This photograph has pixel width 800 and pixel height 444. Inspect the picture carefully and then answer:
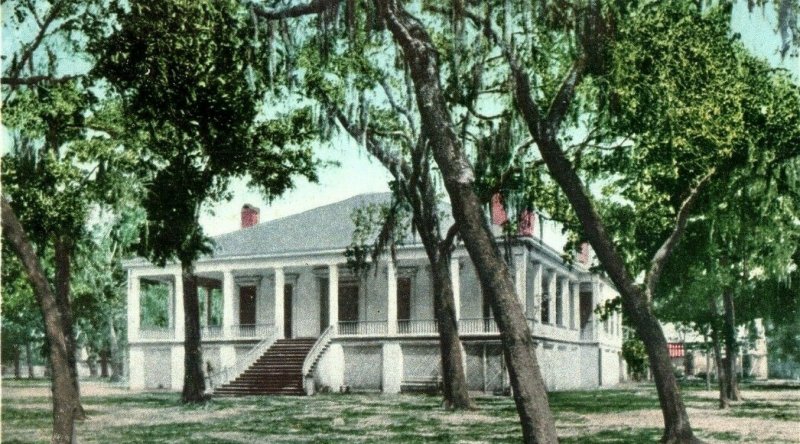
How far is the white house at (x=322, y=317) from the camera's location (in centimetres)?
2661

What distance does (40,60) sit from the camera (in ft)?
34.6

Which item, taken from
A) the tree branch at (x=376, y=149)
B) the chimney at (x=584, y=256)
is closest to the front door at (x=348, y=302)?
the chimney at (x=584, y=256)

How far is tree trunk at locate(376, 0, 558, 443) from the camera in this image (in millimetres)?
8234

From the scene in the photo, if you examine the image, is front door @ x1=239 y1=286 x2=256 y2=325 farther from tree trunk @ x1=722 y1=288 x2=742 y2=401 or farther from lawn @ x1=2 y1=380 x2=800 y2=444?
tree trunk @ x1=722 y1=288 x2=742 y2=401

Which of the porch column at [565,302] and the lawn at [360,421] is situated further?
the porch column at [565,302]

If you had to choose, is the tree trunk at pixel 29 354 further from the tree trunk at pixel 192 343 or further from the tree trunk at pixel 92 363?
the tree trunk at pixel 92 363

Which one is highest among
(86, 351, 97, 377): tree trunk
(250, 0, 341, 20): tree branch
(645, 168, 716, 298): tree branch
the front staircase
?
(250, 0, 341, 20): tree branch

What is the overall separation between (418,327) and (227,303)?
6480 mm

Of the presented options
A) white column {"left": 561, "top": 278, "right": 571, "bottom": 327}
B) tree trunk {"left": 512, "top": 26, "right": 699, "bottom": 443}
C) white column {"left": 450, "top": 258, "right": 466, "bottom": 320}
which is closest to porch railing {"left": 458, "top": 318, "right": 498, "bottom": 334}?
white column {"left": 450, "top": 258, "right": 466, "bottom": 320}

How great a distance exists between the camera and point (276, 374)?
2636cm

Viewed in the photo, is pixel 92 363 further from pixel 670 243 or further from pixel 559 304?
pixel 670 243

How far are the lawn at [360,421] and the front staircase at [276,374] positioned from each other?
2850 mm

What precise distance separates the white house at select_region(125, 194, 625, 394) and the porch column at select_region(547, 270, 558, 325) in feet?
0.16

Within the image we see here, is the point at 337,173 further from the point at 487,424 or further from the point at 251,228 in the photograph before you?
the point at 251,228
